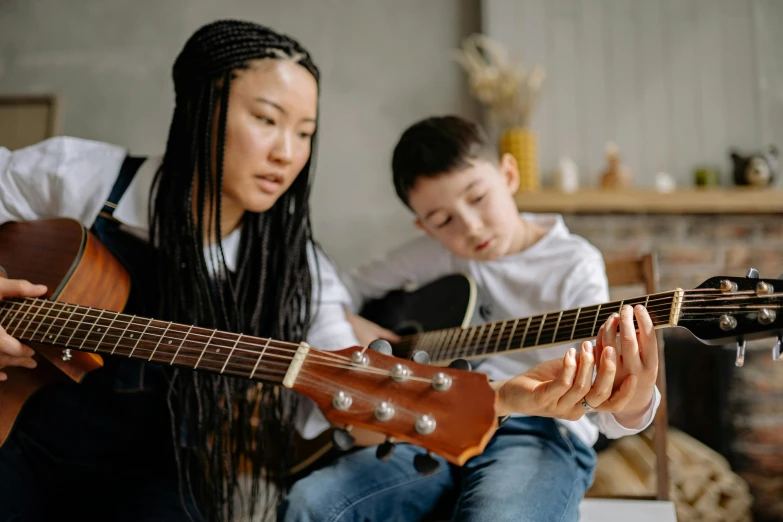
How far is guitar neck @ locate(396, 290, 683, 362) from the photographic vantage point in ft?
2.37

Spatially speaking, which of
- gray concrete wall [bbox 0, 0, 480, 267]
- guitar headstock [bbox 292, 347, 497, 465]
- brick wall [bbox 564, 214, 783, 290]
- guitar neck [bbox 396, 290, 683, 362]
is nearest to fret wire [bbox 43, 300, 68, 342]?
guitar headstock [bbox 292, 347, 497, 465]

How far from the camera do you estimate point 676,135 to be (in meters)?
2.19

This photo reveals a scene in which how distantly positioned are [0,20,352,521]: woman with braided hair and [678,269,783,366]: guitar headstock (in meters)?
0.60

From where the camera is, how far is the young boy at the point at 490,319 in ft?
2.75

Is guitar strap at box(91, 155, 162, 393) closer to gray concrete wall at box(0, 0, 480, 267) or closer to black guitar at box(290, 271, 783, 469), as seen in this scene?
black guitar at box(290, 271, 783, 469)

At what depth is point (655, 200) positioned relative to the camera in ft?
6.74

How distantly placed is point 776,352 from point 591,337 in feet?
0.73

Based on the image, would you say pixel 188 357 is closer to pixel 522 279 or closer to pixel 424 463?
pixel 424 463

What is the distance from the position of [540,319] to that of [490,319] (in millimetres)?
261

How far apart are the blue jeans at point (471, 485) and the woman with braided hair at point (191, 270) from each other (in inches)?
7.2

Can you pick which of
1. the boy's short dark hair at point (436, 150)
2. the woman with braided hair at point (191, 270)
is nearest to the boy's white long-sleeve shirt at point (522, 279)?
the boy's short dark hair at point (436, 150)

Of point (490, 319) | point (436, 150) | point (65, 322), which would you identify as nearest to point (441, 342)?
point (490, 319)

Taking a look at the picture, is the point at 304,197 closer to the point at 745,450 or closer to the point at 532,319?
the point at 532,319

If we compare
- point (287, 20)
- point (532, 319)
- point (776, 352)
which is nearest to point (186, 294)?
point (532, 319)
